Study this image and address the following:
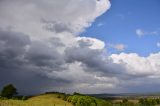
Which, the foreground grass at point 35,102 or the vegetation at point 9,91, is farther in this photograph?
the vegetation at point 9,91

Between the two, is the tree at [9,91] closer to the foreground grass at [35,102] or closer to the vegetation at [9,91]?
the vegetation at [9,91]

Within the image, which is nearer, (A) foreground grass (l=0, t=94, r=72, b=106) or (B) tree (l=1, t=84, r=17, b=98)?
(A) foreground grass (l=0, t=94, r=72, b=106)

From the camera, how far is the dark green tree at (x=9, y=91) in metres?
170

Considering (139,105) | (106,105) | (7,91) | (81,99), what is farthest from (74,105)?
(139,105)

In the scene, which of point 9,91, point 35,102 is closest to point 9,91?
point 9,91

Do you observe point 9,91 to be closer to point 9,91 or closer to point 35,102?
point 9,91

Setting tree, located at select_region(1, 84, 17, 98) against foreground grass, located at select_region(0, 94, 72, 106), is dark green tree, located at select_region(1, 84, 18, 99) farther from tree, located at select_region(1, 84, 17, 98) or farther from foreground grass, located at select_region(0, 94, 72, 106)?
foreground grass, located at select_region(0, 94, 72, 106)

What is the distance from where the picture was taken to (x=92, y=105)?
570 ft

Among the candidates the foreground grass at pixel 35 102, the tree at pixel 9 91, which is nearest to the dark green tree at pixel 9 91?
the tree at pixel 9 91

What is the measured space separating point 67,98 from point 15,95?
2948cm

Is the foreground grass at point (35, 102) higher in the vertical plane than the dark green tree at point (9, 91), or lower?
lower

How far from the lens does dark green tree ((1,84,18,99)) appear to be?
557 feet

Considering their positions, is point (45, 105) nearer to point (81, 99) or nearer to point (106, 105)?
point (81, 99)

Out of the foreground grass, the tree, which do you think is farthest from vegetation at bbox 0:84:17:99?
the foreground grass
